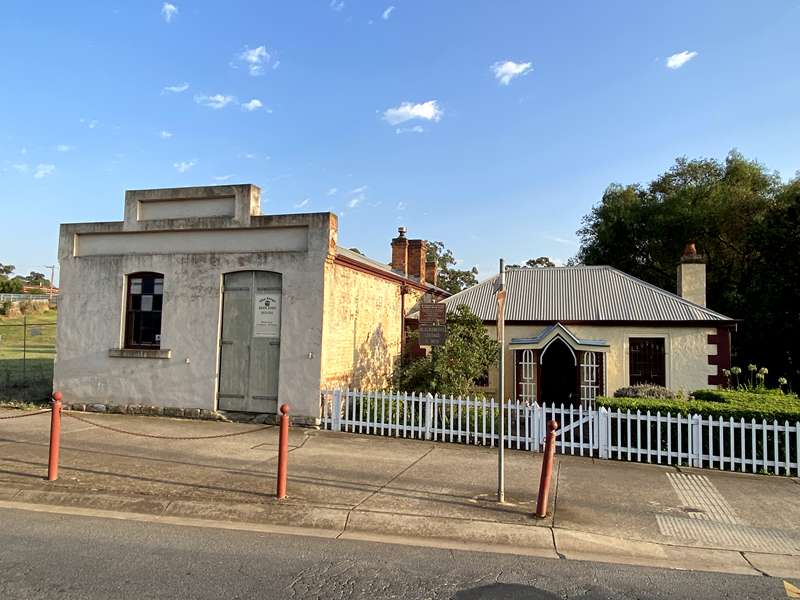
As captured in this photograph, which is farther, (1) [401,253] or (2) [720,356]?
(1) [401,253]

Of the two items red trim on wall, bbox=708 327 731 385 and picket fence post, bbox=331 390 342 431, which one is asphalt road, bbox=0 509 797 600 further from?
red trim on wall, bbox=708 327 731 385

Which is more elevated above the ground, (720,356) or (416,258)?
(416,258)

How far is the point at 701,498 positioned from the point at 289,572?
5748 millimetres

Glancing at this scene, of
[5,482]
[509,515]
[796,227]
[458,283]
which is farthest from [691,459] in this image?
[458,283]

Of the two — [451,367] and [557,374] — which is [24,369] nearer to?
[451,367]

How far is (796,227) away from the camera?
21.8 metres

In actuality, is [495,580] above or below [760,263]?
below

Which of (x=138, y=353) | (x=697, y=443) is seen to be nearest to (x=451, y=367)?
(x=697, y=443)

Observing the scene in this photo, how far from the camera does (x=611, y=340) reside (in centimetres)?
1639

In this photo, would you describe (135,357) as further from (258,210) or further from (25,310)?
(25,310)

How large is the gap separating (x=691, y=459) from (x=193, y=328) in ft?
34.0

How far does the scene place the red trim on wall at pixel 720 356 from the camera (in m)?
15.6

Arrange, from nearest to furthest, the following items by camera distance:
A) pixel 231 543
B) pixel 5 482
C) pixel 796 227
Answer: pixel 231 543 < pixel 5 482 < pixel 796 227

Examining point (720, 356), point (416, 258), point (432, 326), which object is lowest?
point (720, 356)
